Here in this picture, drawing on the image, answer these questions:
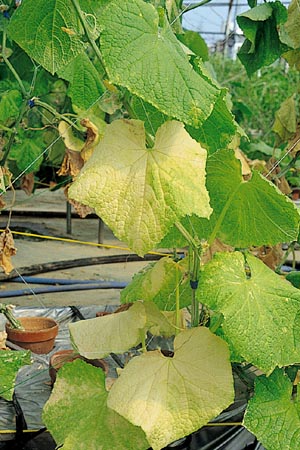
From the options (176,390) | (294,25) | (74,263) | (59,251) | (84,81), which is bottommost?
(59,251)

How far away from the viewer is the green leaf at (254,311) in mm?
1073

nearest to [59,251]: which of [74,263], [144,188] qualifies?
[74,263]

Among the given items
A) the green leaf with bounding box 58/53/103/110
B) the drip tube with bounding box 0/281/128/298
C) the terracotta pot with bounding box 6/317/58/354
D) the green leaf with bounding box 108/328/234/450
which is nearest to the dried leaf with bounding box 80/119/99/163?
the green leaf with bounding box 58/53/103/110

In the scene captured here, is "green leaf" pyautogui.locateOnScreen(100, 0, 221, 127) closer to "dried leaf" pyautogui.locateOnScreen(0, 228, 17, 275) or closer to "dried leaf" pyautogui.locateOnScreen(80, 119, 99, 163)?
"dried leaf" pyautogui.locateOnScreen(80, 119, 99, 163)

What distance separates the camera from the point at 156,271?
136 cm

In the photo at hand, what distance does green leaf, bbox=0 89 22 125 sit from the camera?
2357 millimetres

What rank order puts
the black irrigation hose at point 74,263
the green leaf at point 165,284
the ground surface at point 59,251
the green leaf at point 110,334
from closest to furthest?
1. the green leaf at point 110,334
2. the green leaf at point 165,284
3. the ground surface at point 59,251
4. the black irrigation hose at point 74,263

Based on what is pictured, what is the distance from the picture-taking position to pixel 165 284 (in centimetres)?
138

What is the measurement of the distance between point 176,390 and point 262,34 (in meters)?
1.01

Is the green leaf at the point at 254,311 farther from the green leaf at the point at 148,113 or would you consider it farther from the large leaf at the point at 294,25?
the large leaf at the point at 294,25

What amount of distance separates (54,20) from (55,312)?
1.50 meters

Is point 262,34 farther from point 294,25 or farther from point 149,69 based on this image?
point 149,69

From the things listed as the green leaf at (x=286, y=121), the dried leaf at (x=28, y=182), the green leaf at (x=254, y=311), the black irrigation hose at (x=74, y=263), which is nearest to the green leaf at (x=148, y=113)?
the green leaf at (x=254, y=311)

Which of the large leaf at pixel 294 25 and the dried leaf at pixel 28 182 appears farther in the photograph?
the dried leaf at pixel 28 182
